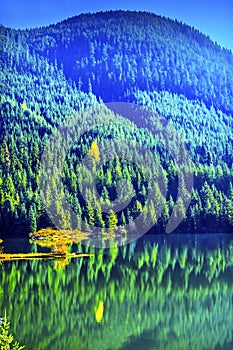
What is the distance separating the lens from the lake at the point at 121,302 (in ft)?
80.0

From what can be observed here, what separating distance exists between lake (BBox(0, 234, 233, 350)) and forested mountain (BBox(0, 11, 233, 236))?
33216 millimetres

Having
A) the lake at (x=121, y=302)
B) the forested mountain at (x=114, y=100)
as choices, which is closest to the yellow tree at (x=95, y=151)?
the forested mountain at (x=114, y=100)

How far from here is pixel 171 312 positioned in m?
29.0

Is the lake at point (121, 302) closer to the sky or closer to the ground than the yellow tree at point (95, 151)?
closer to the ground

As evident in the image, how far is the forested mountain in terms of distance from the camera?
8475 cm

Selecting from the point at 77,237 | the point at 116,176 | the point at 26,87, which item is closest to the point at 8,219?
the point at 77,237

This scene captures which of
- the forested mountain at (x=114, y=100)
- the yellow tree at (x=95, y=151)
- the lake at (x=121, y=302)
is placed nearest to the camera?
the lake at (x=121, y=302)

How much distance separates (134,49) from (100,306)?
153 m

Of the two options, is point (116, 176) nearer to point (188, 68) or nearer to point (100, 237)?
point (100, 237)

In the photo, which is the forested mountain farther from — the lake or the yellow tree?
the lake

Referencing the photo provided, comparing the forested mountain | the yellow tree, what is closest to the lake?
the forested mountain

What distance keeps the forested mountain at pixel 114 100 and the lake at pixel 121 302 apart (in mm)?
33216

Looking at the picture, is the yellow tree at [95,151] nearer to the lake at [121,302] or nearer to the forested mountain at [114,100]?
the forested mountain at [114,100]

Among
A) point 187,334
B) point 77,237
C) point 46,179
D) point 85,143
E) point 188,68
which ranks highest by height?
point 188,68
